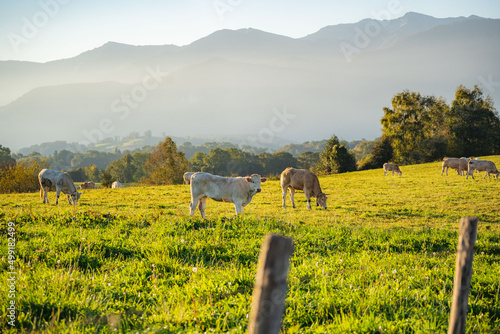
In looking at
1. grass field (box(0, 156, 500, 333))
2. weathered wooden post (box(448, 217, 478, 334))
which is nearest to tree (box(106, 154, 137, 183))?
grass field (box(0, 156, 500, 333))

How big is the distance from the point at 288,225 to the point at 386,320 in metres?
5.76

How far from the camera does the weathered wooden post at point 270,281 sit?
2.00m

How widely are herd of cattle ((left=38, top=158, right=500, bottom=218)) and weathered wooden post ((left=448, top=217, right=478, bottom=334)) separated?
9981 mm

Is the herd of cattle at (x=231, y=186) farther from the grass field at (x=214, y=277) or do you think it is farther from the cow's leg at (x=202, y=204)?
the grass field at (x=214, y=277)

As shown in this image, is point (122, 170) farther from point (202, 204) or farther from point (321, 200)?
point (202, 204)

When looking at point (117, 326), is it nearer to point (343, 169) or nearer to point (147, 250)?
point (147, 250)

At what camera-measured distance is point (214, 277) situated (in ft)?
17.2

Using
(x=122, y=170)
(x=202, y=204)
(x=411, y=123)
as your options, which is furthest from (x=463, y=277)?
(x=122, y=170)

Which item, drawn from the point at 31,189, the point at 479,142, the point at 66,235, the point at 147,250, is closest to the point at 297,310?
the point at 147,250

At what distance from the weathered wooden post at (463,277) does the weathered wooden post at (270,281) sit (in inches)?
79.3

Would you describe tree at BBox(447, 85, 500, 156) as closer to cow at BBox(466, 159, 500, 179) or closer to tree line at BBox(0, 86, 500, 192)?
tree line at BBox(0, 86, 500, 192)

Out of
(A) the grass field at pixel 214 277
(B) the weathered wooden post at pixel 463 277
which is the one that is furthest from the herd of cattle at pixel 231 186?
(B) the weathered wooden post at pixel 463 277

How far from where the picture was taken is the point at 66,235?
7637 mm

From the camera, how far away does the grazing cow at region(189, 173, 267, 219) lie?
12.9 m
